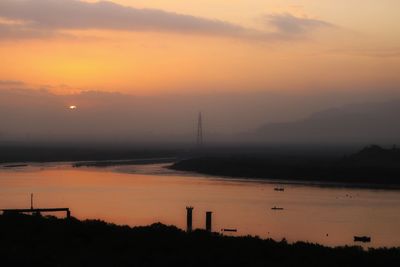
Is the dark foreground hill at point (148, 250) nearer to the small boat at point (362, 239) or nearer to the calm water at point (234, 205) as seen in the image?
the calm water at point (234, 205)

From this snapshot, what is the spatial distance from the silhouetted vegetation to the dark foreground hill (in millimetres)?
58885

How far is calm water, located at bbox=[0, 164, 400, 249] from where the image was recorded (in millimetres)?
33594

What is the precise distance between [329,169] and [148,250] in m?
73.8

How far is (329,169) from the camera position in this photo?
285 ft

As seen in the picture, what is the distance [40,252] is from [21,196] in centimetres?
3414

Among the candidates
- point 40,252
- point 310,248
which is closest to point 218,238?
point 310,248

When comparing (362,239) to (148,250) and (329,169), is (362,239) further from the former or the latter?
(329,169)

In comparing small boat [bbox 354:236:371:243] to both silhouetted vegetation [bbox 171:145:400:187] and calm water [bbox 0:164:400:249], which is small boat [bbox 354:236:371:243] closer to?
calm water [bbox 0:164:400:249]

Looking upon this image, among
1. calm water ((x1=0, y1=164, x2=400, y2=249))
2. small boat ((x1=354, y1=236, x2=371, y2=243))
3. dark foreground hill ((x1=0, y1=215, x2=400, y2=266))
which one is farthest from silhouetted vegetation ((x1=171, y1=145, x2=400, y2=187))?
dark foreground hill ((x1=0, y1=215, x2=400, y2=266))

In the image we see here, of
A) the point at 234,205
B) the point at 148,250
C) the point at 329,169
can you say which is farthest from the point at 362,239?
the point at 329,169

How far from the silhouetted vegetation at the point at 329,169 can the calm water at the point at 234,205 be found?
14382 mm

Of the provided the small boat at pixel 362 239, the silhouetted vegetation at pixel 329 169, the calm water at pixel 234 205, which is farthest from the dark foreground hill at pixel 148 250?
the silhouetted vegetation at pixel 329 169

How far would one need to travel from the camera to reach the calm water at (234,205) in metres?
33.6

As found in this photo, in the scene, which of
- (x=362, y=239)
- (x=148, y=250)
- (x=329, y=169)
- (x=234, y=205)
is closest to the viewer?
(x=148, y=250)
